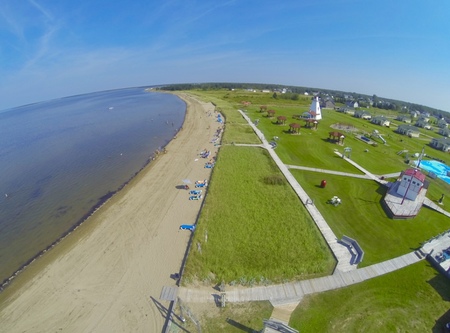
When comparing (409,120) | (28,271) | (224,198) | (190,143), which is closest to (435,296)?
(224,198)

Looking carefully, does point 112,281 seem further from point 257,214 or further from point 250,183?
point 250,183

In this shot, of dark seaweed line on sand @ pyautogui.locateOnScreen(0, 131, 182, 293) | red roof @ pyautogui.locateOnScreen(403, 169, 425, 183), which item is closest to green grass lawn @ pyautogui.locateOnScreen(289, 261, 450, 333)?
red roof @ pyautogui.locateOnScreen(403, 169, 425, 183)

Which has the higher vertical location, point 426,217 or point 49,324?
Result: point 426,217

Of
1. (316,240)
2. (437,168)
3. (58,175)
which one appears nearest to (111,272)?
(316,240)

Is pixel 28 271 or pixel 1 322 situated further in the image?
pixel 28 271

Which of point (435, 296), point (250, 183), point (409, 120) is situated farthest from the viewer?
point (409, 120)

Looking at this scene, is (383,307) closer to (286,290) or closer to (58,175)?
(286,290)
